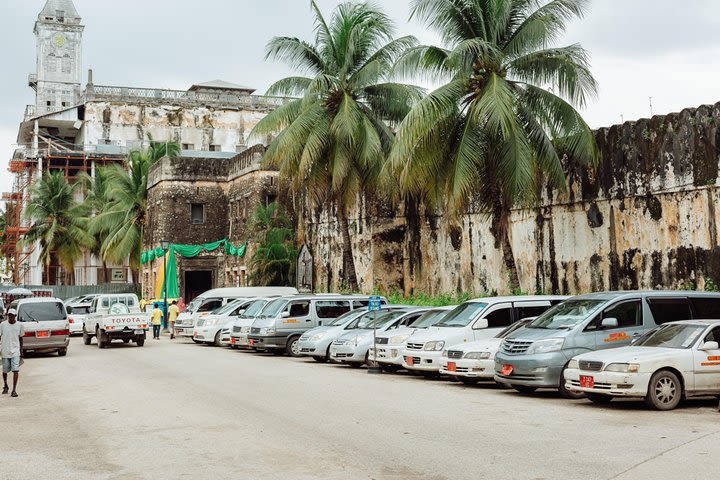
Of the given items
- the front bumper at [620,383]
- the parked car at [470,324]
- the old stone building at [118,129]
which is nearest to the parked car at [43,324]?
the parked car at [470,324]

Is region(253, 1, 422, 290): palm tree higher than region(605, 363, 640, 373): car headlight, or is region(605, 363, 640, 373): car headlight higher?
region(253, 1, 422, 290): palm tree

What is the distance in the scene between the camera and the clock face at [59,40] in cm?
9638

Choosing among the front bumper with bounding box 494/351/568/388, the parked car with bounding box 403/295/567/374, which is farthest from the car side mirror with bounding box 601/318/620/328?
the parked car with bounding box 403/295/567/374

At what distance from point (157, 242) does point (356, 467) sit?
43727 millimetres

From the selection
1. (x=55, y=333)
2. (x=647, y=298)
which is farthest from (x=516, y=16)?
(x=55, y=333)

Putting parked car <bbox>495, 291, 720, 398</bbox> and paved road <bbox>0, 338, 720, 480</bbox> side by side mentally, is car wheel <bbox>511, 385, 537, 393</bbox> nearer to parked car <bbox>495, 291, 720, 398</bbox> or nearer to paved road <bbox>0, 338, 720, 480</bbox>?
parked car <bbox>495, 291, 720, 398</bbox>

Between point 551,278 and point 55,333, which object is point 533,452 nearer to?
point 551,278

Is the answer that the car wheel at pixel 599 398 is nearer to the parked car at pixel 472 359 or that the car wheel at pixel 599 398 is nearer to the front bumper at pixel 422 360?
the parked car at pixel 472 359

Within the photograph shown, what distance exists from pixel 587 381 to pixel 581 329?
6.06 ft

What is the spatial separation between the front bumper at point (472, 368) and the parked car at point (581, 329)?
32.2 inches

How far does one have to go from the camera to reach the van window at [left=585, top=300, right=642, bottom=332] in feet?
50.5

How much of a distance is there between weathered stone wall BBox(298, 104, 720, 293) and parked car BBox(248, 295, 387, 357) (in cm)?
489

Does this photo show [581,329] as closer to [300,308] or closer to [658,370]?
[658,370]

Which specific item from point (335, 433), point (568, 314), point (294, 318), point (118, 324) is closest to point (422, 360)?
point (568, 314)
